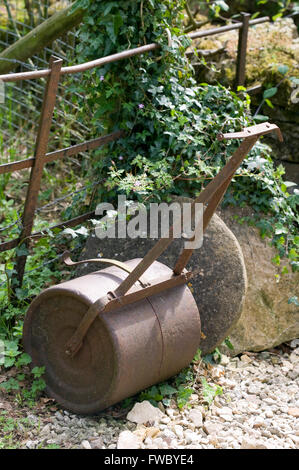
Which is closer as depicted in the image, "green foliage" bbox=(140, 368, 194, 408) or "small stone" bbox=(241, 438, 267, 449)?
"small stone" bbox=(241, 438, 267, 449)

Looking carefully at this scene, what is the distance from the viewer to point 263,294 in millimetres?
4035

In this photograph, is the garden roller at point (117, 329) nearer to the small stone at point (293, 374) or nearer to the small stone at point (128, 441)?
the small stone at point (128, 441)

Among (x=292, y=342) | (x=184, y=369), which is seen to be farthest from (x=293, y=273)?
(x=184, y=369)

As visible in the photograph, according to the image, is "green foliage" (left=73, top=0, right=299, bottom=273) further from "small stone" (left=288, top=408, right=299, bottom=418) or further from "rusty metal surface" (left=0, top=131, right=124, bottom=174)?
"small stone" (left=288, top=408, right=299, bottom=418)

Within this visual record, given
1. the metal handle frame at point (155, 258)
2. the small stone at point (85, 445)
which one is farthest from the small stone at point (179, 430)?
the metal handle frame at point (155, 258)

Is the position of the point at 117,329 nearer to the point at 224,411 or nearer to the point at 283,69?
the point at 224,411

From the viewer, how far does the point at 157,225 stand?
12.4 ft

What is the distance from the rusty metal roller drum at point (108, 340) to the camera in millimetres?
2977

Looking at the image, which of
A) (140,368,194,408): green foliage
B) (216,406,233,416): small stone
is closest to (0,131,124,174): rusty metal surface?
(140,368,194,408): green foliage

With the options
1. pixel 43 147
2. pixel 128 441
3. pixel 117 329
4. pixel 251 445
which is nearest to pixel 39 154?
pixel 43 147

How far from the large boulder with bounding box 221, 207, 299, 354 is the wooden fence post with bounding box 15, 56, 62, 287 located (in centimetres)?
126

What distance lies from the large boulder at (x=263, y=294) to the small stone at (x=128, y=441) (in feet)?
3.99

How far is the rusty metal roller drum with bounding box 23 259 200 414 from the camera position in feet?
9.77

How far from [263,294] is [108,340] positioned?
56.3 inches
